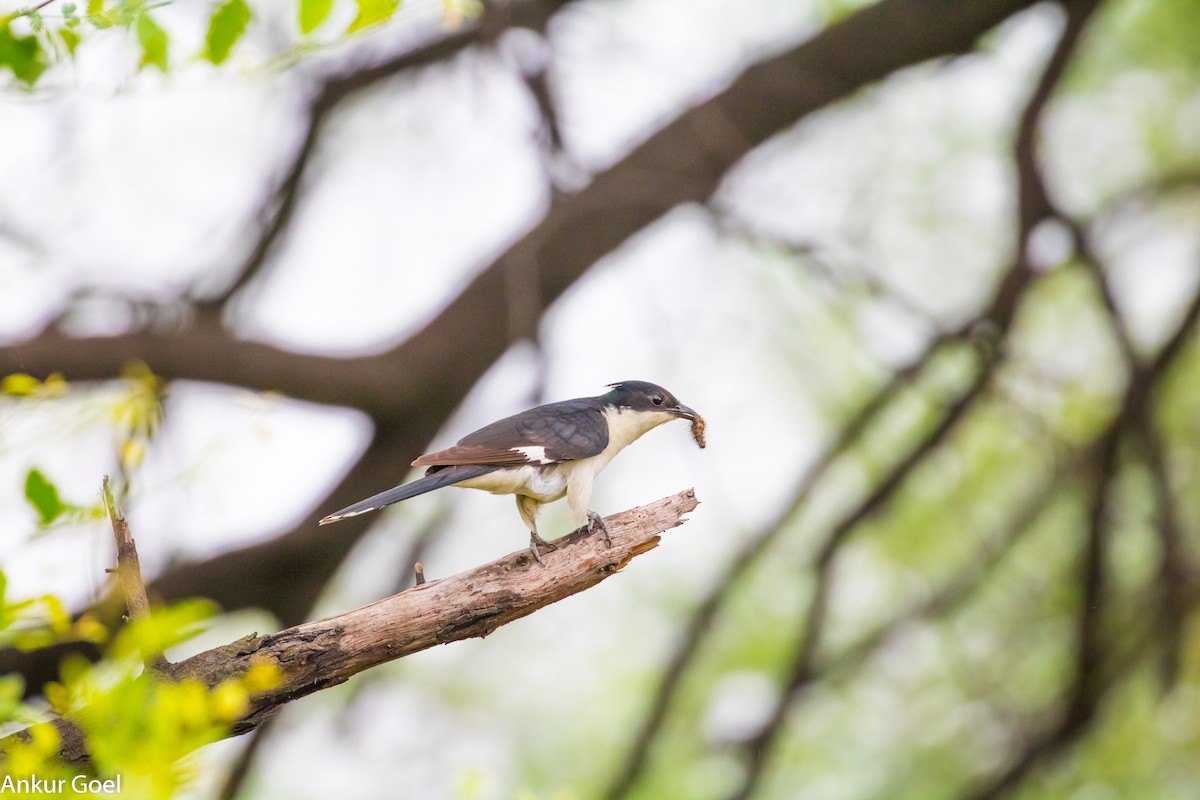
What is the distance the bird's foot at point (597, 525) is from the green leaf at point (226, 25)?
170 centimetres

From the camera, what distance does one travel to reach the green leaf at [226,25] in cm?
214

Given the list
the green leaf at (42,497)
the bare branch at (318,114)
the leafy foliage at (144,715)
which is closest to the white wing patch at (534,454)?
the green leaf at (42,497)

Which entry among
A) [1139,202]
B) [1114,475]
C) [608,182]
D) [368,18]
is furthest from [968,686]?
[368,18]

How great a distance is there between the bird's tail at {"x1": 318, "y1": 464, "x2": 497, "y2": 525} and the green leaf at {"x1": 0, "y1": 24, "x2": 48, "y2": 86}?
1.31 m

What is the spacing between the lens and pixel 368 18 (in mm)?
2088

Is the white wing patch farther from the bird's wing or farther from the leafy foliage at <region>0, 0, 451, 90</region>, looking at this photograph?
the leafy foliage at <region>0, 0, 451, 90</region>

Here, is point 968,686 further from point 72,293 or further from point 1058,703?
point 72,293

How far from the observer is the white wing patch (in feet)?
12.1

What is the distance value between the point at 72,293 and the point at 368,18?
13.2 ft

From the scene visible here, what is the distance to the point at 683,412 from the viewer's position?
14.8 ft

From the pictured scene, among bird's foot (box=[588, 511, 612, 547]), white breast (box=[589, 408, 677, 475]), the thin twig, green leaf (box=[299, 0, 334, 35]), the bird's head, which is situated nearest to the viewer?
green leaf (box=[299, 0, 334, 35])

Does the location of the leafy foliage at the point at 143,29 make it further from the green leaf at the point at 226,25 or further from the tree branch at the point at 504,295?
the tree branch at the point at 504,295

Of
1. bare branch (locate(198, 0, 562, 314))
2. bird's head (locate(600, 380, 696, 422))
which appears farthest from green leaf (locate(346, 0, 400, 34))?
bare branch (locate(198, 0, 562, 314))

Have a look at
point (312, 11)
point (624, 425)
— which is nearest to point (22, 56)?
point (312, 11)
